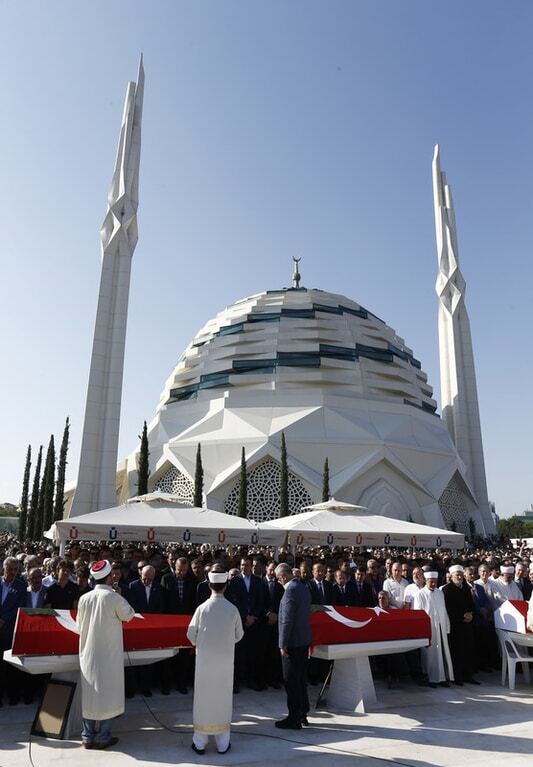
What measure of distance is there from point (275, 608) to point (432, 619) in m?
2.54

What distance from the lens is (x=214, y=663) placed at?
6367 mm

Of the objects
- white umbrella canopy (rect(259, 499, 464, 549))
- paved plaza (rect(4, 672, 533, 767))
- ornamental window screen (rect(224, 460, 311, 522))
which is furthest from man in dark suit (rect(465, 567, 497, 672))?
ornamental window screen (rect(224, 460, 311, 522))

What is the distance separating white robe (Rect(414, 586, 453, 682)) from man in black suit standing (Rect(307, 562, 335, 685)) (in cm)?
146

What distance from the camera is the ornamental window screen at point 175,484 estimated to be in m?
43.1

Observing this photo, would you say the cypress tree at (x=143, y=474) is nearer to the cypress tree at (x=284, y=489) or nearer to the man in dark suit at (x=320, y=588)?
the cypress tree at (x=284, y=489)

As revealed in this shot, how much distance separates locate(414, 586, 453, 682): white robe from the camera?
931 centimetres

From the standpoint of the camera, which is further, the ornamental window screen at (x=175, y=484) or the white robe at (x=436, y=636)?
the ornamental window screen at (x=175, y=484)

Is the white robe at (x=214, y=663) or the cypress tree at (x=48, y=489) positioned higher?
the cypress tree at (x=48, y=489)

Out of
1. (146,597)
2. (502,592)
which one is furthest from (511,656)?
(146,597)

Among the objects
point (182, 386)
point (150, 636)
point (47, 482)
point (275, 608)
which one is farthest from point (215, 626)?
point (182, 386)

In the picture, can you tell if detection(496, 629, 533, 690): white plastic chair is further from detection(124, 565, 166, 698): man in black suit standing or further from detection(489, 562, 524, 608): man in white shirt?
detection(124, 565, 166, 698): man in black suit standing

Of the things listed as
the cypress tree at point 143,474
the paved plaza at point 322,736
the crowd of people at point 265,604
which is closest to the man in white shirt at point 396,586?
the crowd of people at point 265,604

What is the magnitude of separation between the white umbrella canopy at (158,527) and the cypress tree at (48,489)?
78.0ft

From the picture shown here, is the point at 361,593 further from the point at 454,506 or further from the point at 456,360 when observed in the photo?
the point at 456,360
